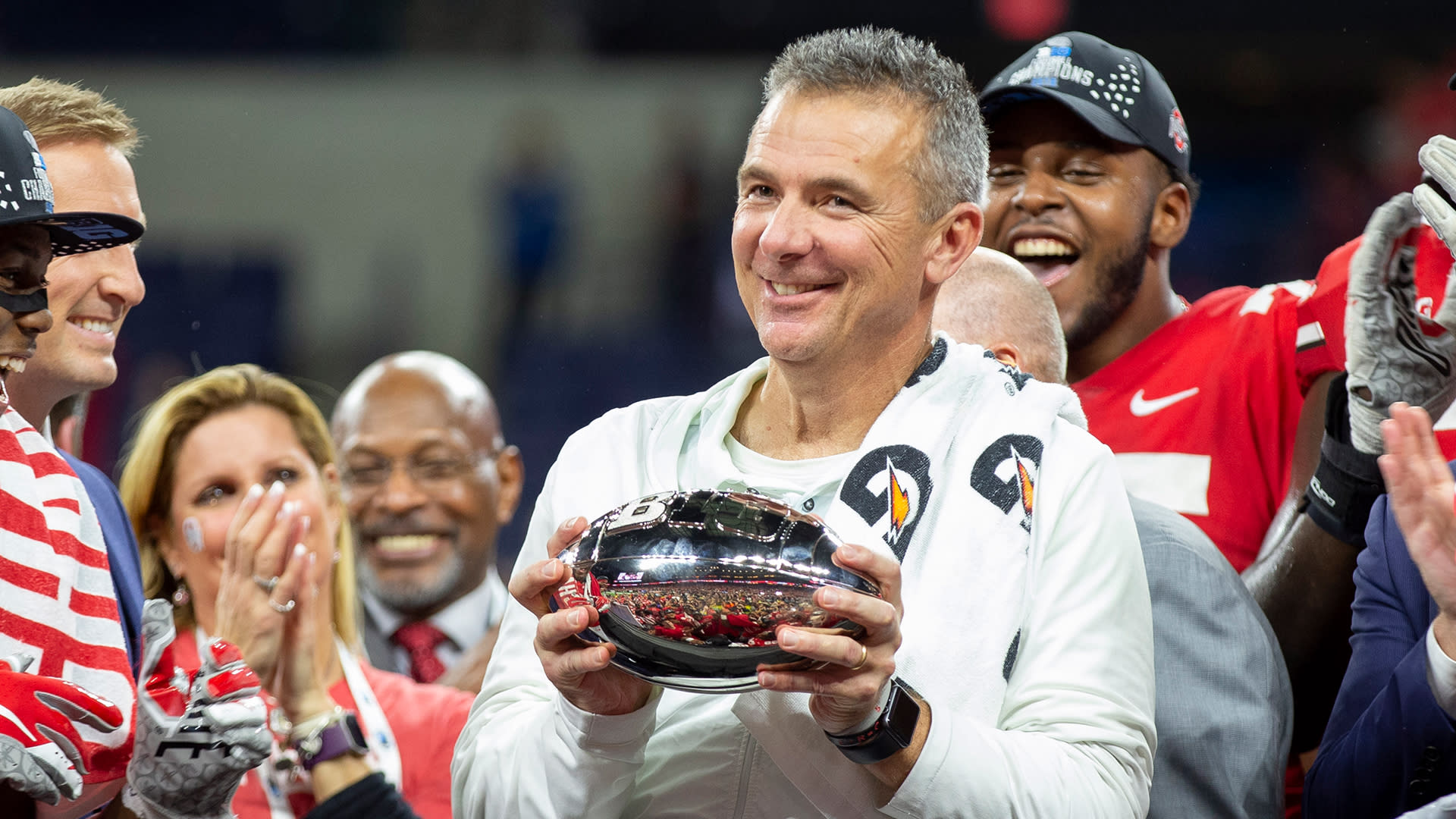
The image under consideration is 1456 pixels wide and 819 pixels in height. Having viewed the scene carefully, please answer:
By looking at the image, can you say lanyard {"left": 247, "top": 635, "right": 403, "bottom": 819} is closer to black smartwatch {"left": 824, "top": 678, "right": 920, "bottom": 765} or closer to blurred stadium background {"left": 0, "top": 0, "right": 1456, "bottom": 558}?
black smartwatch {"left": 824, "top": 678, "right": 920, "bottom": 765}

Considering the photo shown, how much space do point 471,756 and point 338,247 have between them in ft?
22.1

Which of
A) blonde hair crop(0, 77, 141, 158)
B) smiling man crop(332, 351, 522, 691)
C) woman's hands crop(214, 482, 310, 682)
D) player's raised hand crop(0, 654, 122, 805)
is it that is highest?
blonde hair crop(0, 77, 141, 158)

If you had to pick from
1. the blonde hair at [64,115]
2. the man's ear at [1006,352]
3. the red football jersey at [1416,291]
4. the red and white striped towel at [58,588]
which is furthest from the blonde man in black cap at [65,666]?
the red football jersey at [1416,291]

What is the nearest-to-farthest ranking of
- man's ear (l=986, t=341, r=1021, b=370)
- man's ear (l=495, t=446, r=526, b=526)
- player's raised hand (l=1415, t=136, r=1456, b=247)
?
player's raised hand (l=1415, t=136, r=1456, b=247), man's ear (l=986, t=341, r=1021, b=370), man's ear (l=495, t=446, r=526, b=526)

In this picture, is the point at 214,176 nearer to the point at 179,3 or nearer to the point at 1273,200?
the point at 179,3

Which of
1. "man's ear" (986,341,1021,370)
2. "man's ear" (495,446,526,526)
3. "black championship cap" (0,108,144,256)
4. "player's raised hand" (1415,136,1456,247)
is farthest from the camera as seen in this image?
"man's ear" (495,446,526,526)

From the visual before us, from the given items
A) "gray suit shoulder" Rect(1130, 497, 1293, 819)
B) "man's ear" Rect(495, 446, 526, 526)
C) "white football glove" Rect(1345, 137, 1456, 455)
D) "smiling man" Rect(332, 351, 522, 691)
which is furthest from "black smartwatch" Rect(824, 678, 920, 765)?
"man's ear" Rect(495, 446, 526, 526)

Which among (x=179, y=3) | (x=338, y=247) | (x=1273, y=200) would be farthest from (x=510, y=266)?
(x=1273, y=200)

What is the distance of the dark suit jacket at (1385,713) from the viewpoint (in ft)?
5.62

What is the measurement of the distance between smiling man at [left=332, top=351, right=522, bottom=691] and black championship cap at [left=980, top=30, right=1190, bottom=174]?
5.31ft

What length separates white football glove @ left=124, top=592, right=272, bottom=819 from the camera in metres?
1.72

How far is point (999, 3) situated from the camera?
749 cm

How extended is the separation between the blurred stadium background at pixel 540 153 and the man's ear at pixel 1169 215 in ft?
13.7

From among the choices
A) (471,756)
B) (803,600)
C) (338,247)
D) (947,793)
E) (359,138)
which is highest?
(803,600)
